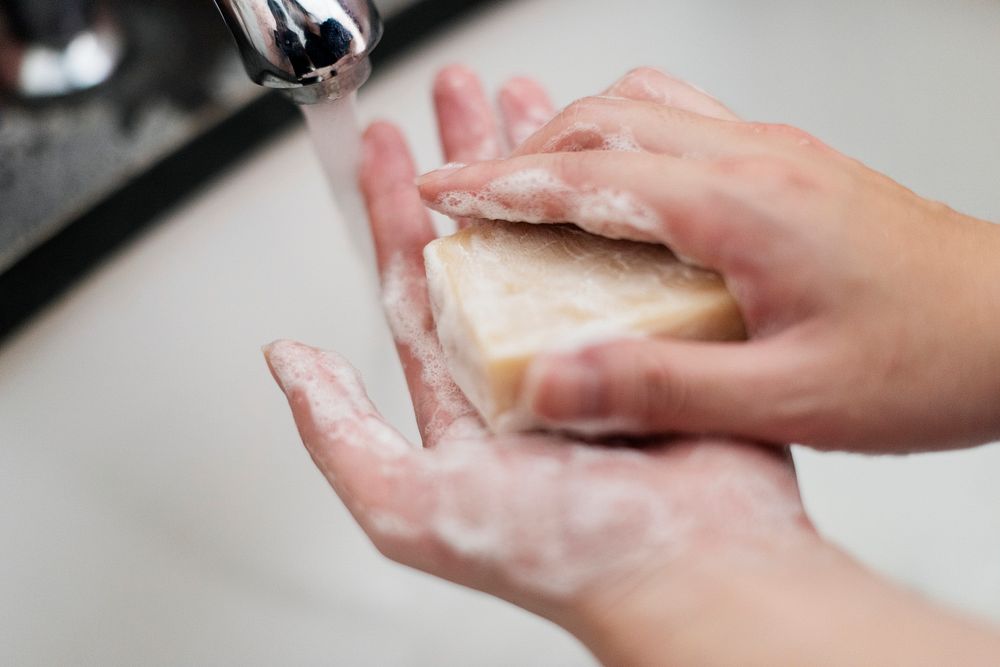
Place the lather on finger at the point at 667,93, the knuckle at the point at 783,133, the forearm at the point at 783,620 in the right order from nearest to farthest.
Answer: the forearm at the point at 783,620 → the knuckle at the point at 783,133 → the lather on finger at the point at 667,93

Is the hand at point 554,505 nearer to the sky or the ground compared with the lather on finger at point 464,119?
nearer to the ground

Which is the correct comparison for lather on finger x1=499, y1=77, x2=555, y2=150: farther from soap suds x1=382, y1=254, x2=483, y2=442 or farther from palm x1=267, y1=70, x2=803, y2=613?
palm x1=267, y1=70, x2=803, y2=613

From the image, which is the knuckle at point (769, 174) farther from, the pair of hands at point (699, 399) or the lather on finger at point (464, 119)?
the lather on finger at point (464, 119)

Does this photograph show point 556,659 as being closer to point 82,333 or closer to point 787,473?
point 787,473

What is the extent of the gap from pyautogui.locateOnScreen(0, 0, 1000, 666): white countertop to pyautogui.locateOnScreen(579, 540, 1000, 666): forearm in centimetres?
42

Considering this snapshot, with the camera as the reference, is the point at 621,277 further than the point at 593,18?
No

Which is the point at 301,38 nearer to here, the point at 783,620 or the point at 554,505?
the point at 554,505

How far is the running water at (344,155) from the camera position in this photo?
0.63 meters

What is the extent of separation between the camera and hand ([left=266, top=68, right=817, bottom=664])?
1.46 feet

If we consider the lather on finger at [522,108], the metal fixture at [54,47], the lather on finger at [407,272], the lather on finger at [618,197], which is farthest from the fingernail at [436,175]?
the metal fixture at [54,47]

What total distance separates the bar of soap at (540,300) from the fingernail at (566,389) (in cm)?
3

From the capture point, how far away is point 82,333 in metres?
0.72

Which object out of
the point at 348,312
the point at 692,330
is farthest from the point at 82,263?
the point at 692,330

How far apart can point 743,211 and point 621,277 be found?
0.09 metres
